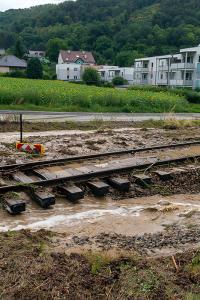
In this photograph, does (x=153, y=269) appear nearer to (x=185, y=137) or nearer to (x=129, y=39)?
(x=185, y=137)

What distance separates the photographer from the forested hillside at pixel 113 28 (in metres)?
129

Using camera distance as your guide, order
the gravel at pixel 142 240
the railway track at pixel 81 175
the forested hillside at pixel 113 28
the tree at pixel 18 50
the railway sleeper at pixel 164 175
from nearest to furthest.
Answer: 1. the gravel at pixel 142 240
2. the railway track at pixel 81 175
3. the railway sleeper at pixel 164 175
4. the tree at pixel 18 50
5. the forested hillside at pixel 113 28

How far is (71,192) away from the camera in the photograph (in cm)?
724

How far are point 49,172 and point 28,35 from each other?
16340 centimetres

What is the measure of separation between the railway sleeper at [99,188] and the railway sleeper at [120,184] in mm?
267

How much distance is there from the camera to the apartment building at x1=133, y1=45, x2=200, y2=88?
6612 centimetres

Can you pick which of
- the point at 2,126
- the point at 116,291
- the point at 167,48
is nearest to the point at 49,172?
the point at 116,291

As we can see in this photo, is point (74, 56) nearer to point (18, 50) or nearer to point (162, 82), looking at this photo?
point (18, 50)

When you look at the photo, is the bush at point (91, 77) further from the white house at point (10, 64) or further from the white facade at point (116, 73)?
the white house at point (10, 64)

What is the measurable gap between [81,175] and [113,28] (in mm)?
148286

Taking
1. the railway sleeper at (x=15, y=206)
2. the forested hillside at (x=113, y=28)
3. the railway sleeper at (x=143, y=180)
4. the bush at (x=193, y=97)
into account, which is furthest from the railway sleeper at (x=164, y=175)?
the forested hillside at (x=113, y=28)

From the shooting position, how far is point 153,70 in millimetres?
81000

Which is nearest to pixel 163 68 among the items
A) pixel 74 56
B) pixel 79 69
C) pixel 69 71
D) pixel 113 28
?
pixel 69 71

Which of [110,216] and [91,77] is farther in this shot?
[91,77]
